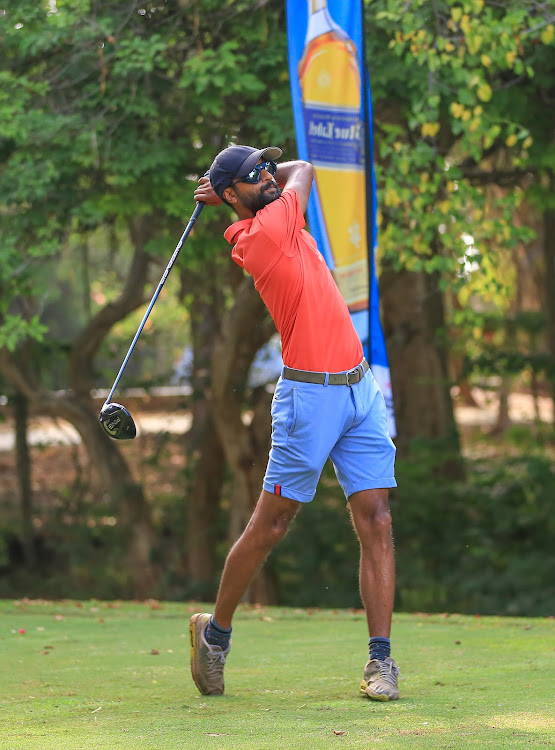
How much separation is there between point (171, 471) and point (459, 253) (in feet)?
25.5

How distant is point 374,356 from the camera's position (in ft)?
24.0

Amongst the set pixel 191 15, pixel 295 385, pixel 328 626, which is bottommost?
pixel 328 626

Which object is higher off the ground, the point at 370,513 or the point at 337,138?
the point at 337,138

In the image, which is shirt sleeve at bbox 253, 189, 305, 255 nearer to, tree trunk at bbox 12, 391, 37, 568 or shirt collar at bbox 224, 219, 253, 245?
shirt collar at bbox 224, 219, 253, 245

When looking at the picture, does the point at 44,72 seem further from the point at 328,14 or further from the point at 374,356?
the point at 374,356

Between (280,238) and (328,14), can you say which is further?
(328,14)

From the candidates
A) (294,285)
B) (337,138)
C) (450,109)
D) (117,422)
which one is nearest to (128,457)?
(450,109)

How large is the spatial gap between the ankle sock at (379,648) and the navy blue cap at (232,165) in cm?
175

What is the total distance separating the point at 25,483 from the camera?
15211 mm

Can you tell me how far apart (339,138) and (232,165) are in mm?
3452

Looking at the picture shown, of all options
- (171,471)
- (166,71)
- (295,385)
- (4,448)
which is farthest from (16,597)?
(295,385)

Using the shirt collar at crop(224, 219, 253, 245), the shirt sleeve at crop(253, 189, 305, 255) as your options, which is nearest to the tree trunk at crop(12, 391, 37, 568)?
the shirt collar at crop(224, 219, 253, 245)

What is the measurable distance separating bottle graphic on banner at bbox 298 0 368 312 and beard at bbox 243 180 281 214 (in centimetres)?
322

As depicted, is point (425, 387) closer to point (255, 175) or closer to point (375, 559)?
point (375, 559)
